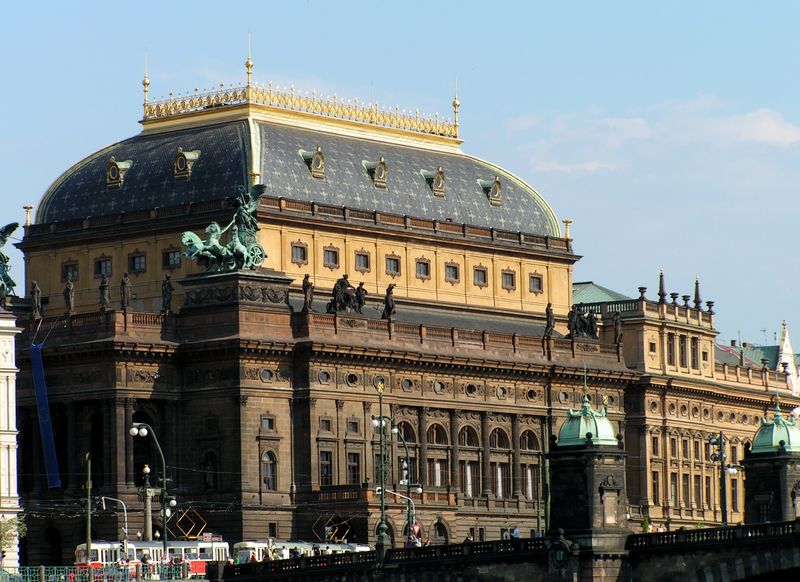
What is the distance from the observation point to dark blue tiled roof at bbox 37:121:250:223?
174 metres

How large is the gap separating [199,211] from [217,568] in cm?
4389

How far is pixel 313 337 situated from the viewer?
6481 inches

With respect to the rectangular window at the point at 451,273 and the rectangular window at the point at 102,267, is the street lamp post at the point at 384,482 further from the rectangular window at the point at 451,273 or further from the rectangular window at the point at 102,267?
the rectangular window at the point at 102,267

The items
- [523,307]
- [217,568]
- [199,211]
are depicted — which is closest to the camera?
[217,568]

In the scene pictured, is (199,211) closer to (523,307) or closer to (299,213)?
(299,213)

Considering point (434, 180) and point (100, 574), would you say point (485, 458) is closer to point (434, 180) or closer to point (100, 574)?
point (434, 180)

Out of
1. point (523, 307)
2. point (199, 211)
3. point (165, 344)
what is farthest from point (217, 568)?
point (523, 307)

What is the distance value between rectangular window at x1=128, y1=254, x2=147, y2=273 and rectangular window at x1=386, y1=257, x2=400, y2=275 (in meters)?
16.5

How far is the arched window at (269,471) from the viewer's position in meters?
162

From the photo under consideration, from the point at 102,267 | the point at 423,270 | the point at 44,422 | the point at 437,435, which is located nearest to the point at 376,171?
the point at 423,270

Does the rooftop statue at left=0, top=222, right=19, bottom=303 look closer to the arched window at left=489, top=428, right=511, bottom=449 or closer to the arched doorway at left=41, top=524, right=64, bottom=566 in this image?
the arched doorway at left=41, top=524, right=64, bottom=566

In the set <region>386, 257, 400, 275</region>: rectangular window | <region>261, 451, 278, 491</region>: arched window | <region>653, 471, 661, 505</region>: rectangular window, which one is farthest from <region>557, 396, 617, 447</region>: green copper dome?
<region>653, 471, 661, 505</region>: rectangular window

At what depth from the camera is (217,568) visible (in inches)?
5246

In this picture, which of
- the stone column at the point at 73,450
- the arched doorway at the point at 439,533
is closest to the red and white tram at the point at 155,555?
the stone column at the point at 73,450
